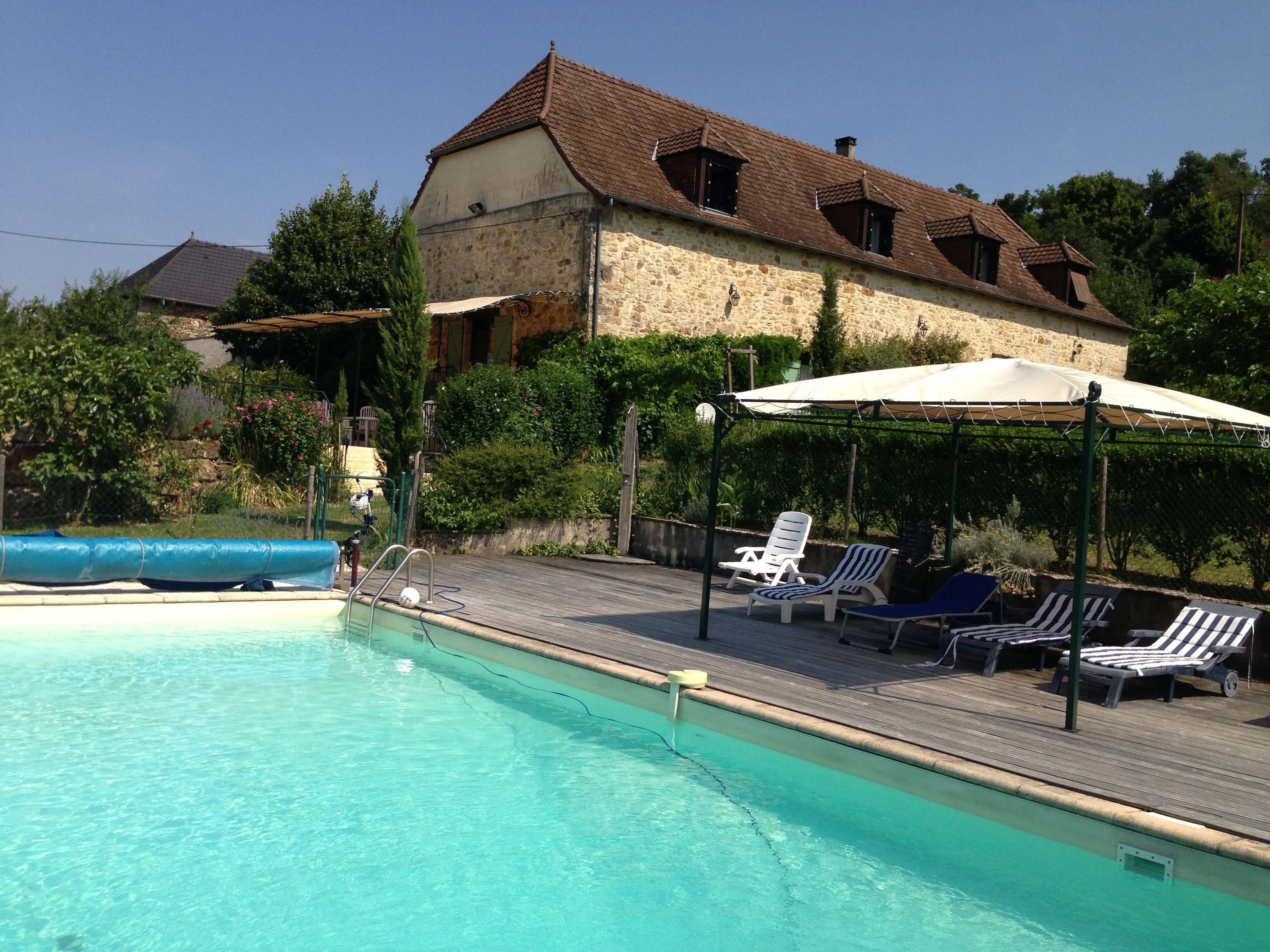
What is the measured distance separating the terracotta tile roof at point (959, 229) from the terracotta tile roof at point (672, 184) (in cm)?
36

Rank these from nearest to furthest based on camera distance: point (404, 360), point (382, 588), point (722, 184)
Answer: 1. point (382, 588)
2. point (404, 360)
3. point (722, 184)

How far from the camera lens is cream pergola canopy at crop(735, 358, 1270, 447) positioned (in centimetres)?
611

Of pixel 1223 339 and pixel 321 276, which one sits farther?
pixel 321 276

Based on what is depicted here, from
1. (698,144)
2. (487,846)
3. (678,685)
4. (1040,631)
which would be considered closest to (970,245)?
(698,144)

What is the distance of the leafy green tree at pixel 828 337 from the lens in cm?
2209

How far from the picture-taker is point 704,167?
2125 centimetres

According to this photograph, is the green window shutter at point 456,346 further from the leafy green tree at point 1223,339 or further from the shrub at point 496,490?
the leafy green tree at point 1223,339

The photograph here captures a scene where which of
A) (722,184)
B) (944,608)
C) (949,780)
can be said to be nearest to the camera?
(949,780)

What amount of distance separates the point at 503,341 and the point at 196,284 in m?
22.3

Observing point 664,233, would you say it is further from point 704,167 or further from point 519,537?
point 519,537

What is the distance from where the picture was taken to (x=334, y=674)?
8.03 m

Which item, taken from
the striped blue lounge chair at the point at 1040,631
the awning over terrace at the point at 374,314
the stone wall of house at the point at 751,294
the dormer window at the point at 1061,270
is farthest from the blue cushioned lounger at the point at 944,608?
the dormer window at the point at 1061,270

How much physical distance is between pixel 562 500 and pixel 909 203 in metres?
19.0

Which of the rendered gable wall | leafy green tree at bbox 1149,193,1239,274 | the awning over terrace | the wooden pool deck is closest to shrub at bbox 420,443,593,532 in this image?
the wooden pool deck
